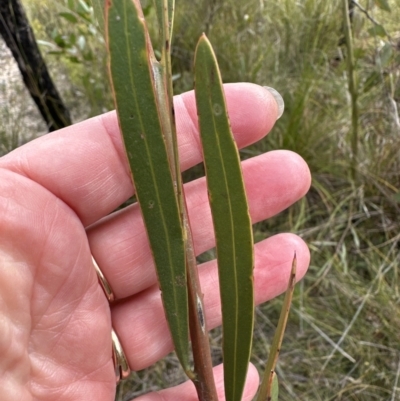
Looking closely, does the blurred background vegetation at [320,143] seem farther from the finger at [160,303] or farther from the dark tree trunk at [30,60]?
the finger at [160,303]

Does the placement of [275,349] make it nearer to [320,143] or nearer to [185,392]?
[185,392]

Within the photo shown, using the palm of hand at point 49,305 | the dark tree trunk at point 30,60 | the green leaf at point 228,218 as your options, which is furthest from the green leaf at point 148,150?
the dark tree trunk at point 30,60

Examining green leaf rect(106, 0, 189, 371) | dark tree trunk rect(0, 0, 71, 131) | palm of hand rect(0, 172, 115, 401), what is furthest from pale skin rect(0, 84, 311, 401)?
dark tree trunk rect(0, 0, 71, 131)

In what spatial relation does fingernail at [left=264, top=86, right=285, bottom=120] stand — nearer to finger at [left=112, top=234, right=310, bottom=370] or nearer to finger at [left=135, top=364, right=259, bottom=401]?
finger at [left=112, top=234, right=310, bottom=370]

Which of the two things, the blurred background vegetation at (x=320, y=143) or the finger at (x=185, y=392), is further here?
the blurred background vegetation at (x=320, y=143)

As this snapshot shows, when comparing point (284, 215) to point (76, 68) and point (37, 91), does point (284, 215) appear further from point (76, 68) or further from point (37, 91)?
point (76, 68)

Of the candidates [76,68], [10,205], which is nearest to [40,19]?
[76,68]
